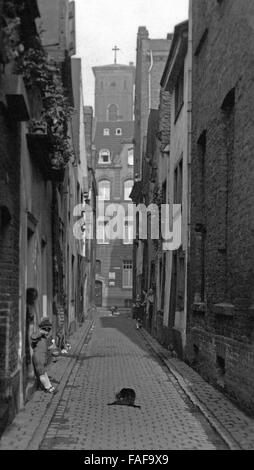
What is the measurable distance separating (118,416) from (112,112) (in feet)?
282

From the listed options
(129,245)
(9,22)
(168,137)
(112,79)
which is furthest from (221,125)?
(112,79)

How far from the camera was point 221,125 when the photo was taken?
12.6 m

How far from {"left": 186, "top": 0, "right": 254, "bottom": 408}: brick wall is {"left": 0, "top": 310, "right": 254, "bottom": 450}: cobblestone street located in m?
0.72

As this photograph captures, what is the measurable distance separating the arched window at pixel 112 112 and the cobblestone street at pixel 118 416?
79.1 m

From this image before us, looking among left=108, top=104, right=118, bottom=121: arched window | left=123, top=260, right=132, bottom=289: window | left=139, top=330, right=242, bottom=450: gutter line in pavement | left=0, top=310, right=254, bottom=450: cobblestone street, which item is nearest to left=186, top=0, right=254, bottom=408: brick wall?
left=139, top=330, right=242, bottom=450: gutter line in pavement

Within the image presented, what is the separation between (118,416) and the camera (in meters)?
10.0

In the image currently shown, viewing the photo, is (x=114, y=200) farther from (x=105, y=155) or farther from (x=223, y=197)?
(x=223, y=197)

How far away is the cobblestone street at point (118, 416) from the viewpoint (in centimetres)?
826

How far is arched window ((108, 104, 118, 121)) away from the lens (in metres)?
93.4

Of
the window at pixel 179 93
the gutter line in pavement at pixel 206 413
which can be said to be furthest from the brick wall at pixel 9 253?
the window at pixel 179 93

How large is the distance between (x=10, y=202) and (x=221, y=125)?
4818 millimetres

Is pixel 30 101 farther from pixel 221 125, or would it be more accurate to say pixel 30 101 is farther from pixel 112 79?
pixel 112 79

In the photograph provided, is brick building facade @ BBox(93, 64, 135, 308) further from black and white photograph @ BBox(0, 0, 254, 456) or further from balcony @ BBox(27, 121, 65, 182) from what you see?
balcony @ BBox(27, 121, 65, 182)

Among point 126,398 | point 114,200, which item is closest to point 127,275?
point 114,200
